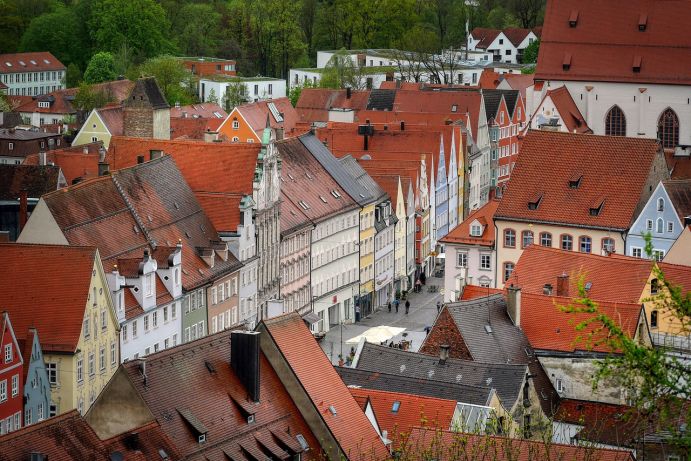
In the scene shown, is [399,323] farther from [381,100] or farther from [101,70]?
[101,70]

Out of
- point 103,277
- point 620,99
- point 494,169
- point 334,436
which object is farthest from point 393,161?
point 334,436

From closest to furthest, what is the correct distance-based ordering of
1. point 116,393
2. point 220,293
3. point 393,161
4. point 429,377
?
point 116,393
point 429,377
point 220,293
point 393,161

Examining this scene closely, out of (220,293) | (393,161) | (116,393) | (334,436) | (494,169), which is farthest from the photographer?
(494,169)

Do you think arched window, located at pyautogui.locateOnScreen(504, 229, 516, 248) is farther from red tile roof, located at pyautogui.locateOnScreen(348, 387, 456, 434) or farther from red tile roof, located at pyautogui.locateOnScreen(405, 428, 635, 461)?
red tile roof, located at pyautogui.locateOnScreen(405, 428, 635, 461)

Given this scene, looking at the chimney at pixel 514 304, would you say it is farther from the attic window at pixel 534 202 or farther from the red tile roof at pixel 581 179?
the attic window at pixel 534 202

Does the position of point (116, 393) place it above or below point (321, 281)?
above

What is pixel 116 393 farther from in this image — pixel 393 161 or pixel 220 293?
pixel 393 161

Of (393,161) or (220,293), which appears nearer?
(220,293)
